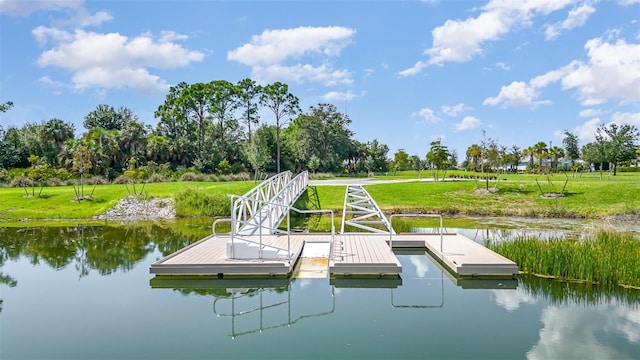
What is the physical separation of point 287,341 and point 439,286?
441cm

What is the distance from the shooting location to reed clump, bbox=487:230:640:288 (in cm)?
927

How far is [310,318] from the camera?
7523 mm

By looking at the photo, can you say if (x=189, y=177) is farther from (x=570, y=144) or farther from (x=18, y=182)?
(x=570, y=144)

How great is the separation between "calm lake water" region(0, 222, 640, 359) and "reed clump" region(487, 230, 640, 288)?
46 cm

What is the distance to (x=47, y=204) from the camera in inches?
1035

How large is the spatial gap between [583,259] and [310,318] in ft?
21.8

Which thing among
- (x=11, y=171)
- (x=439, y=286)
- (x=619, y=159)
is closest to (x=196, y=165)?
(x=11, y=171)

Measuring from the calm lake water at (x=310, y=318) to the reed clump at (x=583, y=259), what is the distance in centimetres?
46

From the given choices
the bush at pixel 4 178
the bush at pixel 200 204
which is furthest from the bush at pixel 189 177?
the bush at pixel 4 178

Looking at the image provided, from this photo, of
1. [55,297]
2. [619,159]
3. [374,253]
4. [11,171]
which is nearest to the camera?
[55,297]

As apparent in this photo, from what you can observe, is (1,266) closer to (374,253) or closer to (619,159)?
(374,253)

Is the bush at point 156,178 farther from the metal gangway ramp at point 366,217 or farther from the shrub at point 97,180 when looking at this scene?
the metal gangway ramp at point 366,217

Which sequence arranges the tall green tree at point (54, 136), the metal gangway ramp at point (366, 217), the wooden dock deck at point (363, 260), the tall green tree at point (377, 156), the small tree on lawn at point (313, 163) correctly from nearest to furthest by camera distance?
the wooden dock deck at point (363, 260), the metal gangway ramp at point (366, 217), the tall green tree at point (54, 136), the small tree on lawn at point (313, 163), the tall green tree at point (377, 156)

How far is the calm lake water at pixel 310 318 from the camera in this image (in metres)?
6.18
